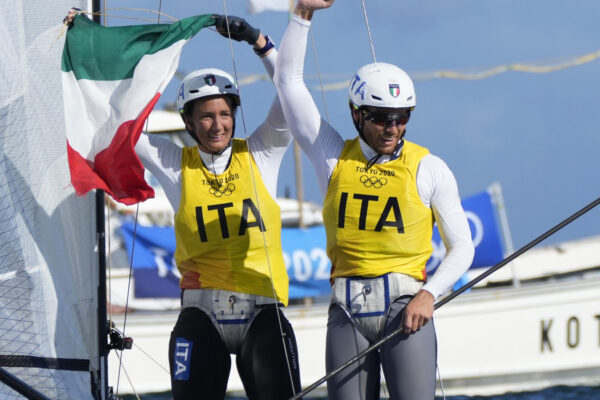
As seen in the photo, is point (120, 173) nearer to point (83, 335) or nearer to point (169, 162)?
point (169, 162)

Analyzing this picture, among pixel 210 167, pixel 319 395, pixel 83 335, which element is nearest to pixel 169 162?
pixel 210 167

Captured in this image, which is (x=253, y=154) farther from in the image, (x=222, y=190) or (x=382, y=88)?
(x=382, y=88)

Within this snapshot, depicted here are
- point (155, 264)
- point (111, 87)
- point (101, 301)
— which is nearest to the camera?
point (111, 87)

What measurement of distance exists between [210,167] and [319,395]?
11539 millimetres

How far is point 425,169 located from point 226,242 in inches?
36.8

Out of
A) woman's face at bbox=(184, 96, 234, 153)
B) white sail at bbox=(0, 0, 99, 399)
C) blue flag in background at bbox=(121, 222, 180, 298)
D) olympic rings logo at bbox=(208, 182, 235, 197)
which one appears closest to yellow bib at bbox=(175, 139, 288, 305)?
olympic rings logo at bbox=(208, 182, 235, 197)

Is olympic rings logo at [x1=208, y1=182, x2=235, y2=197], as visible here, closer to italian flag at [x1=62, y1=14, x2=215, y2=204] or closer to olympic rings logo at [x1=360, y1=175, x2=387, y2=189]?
italian flag at [x1=62, y1=14, x2=215, y2=204]

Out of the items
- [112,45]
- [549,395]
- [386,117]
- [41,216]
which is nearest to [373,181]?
[386,117]

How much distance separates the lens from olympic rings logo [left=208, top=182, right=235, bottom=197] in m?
4.79

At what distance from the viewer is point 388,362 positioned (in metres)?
4.39

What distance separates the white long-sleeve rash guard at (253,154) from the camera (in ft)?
15.9

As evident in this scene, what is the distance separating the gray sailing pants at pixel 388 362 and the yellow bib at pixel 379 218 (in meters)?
0.18

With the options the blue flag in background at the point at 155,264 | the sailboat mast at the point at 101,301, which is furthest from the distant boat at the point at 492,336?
the sailboat mast at the point at 101,301

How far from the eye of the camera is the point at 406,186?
14.6ft
